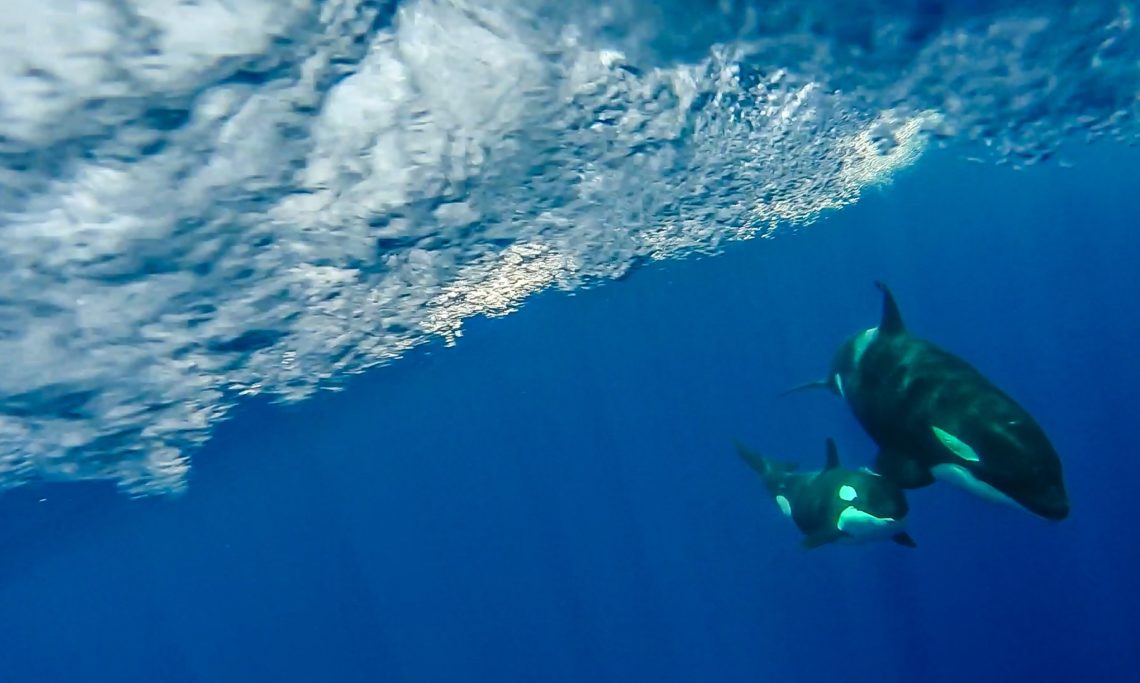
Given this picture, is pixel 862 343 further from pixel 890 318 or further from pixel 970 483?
pixel 970 483

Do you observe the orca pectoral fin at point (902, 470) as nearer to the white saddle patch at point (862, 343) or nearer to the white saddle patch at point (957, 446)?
the white saddle patch at point (957, 446)

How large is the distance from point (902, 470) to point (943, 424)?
765 mm

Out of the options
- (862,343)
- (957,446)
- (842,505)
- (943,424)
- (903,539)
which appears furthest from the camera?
(903,539)

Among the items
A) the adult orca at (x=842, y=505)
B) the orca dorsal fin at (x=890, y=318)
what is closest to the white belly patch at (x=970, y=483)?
the adult orca at (x=842, y=505)

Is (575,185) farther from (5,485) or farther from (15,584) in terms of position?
(15,584)

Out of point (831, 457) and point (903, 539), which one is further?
point (831, 457)

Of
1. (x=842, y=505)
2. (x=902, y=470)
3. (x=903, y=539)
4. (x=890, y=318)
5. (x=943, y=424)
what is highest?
(x=890, y=318)

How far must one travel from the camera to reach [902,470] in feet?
19.6

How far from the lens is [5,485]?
20266 millimetres

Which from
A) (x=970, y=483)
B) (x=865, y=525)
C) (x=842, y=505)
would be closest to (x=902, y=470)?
(x=970, y=483)

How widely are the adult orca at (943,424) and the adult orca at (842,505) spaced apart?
2.82ft

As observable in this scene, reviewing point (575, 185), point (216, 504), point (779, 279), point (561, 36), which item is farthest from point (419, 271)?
point (779, 279)

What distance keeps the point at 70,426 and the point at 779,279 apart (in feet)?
129

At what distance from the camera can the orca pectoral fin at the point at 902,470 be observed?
5867 mm
